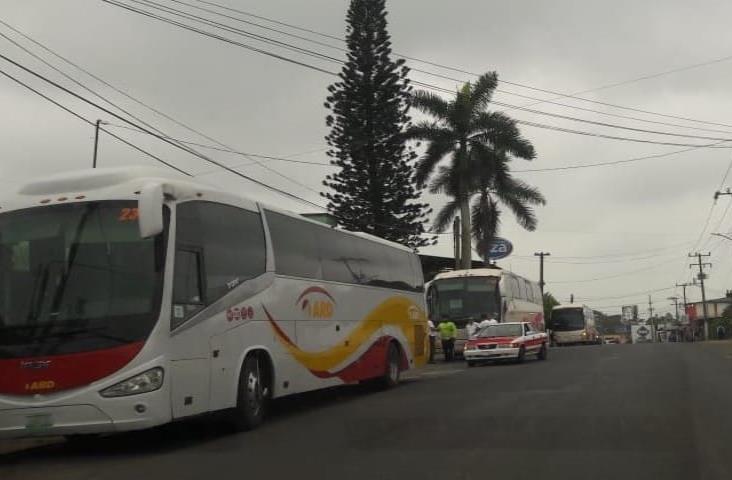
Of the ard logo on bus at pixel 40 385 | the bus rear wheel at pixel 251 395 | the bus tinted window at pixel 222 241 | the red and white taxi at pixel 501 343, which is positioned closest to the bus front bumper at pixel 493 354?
the red and white taxi at pixel 501 343

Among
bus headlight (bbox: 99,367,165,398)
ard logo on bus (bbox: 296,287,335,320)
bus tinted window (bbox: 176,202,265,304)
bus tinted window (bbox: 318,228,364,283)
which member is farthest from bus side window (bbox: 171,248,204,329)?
bus tinted window (bbox: 318,228,364,283)

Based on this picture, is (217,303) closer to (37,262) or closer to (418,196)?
(37,262)

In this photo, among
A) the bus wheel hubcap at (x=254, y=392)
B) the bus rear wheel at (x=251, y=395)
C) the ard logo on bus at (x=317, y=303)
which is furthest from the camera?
the ard logo on bus at (x=317, y=303)

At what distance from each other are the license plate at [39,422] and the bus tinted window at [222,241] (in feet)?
7.35

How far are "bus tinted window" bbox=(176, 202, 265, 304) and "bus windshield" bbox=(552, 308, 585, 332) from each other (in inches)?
1790

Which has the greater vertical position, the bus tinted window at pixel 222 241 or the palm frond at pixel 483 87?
the palm frond at pixel 483 87

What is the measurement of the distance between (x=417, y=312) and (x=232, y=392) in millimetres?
9245

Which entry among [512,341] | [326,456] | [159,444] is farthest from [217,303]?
[512,341]

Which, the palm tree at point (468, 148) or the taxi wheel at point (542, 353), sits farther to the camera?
the palm tree at point (468, 148)

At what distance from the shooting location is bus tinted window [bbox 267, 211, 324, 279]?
11.9m

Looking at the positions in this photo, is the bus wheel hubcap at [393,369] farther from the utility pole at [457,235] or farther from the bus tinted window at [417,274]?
the utility pole at [457,235]

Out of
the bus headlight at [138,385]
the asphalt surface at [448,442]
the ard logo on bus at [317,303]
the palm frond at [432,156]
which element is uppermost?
the palm frond at [432,156]

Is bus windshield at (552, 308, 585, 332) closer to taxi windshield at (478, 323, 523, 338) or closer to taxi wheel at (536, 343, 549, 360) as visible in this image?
taxi wheel at (536, 343, 549, 360)

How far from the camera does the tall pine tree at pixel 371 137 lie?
37.0 metres
